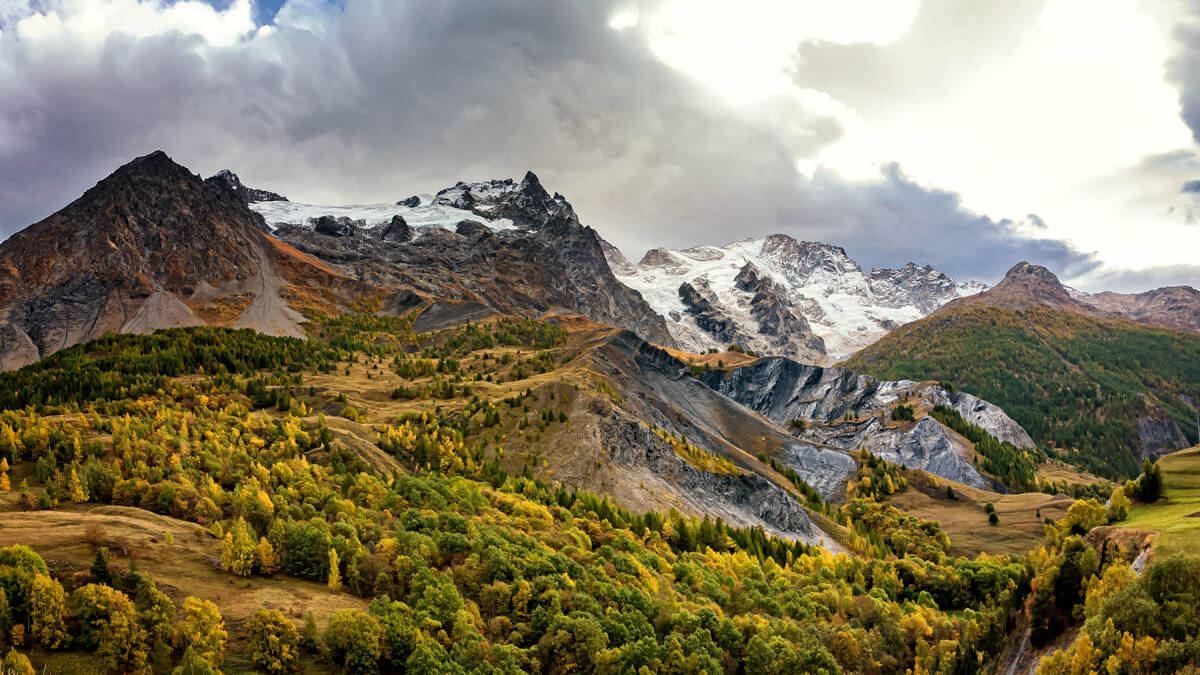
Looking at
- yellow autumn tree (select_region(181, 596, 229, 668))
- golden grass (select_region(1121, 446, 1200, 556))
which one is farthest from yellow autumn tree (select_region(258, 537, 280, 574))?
golden grass (select_region(1121, 446, 1200, 556))

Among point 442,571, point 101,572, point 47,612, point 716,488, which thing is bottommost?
point 716,488

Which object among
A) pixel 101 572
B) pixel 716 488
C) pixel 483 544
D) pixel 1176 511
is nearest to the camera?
pixel 101 572

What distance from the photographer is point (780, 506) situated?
99312mm

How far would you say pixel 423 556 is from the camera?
152 ft

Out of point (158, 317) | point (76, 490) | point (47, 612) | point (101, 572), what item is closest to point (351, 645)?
point (101, 572)

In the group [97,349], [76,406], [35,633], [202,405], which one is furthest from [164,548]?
[97,349]

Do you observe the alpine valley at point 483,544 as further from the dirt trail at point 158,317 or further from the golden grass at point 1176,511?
the dirt trail at point 158,317

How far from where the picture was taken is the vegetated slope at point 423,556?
33781 mm

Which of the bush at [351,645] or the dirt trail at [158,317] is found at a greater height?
the dirt trail at [158,317]

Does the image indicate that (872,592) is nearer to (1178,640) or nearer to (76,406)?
(1178,640)

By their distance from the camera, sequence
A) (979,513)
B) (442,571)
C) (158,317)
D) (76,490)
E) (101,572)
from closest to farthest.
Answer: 1. (101,572)
2. (76,490)
3. (442,571)
4. (979,513)
5. (158,317)

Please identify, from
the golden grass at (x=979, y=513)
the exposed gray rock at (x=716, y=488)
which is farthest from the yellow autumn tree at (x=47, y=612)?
the golden grass at (x=979, y=513)

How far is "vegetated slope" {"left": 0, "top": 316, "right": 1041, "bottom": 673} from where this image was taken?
33781 mm

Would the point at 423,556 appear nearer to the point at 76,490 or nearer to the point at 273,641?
the point at 273,641
